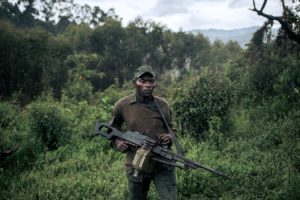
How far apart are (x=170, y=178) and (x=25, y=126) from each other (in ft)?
24.4

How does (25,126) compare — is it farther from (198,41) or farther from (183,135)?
(198,41)

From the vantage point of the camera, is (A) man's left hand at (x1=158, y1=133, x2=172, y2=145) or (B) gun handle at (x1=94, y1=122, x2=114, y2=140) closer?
(A) man's left hand at (x1=158, y1=133, x2=172, y2=145)

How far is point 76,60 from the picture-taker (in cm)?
3184

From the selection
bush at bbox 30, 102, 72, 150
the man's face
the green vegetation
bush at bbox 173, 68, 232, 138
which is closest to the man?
the man's face

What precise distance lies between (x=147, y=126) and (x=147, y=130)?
0.04 metres

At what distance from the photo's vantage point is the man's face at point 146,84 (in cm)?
408

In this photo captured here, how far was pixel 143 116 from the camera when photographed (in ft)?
13.5

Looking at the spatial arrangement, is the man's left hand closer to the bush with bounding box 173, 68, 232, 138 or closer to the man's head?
the man's head

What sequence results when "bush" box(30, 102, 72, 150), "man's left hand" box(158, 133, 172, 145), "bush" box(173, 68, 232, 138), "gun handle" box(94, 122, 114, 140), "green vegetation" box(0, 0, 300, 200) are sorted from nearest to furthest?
"man's left hand" box(158, 133, 172, 145)
"gun handle" box(94, 122, 114, 140)
"green vegetation" box(0, 0, 300, 200)
"bush" box(30, 102, 72, 150)
"bush" box(173, 68, 232, 138)

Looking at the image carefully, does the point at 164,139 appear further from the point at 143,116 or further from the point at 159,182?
the point at 159,182

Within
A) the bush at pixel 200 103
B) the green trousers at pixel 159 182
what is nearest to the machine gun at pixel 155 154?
the green trousers at pixel 159 182

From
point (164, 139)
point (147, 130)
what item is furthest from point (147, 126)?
point (164, 139)

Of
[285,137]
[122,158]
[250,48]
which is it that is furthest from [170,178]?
[250,48]

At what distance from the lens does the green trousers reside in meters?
4.02
